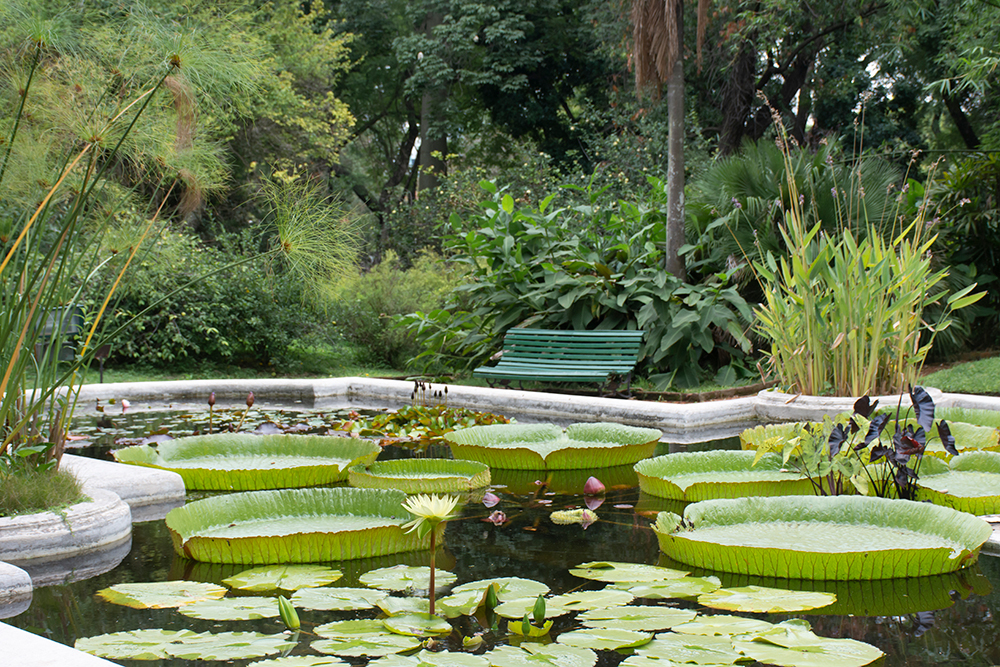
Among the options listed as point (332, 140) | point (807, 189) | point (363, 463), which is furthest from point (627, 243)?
point (332, 140)

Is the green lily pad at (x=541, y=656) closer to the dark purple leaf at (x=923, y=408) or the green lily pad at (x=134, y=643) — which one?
the green lily pad at (x=134, y=643)

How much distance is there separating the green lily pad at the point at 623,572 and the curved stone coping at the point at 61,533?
1638 millimetres

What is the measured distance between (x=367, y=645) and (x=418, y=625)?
7.0 inches

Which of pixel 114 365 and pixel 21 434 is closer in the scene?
pixel 21 434

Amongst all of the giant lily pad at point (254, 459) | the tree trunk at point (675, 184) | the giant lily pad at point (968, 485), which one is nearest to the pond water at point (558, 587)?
the giant lily pad at point (968, 485)

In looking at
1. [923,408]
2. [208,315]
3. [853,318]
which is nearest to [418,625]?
[923,408]

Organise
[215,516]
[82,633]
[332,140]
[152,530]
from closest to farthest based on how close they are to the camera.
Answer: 1. [82,633]
2. [215,516]
3. [152,530]
4. [332,140]

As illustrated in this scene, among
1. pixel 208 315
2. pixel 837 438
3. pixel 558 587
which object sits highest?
pixel 208 315

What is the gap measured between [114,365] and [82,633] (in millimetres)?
8898

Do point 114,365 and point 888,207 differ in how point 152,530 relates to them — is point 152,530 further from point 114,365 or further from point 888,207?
point 114,365

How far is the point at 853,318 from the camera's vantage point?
4.87 m

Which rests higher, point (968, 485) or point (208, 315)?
point (208, 315)

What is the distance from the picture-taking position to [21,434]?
3.16 metres

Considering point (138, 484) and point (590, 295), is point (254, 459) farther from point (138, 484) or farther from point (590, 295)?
point (590, 295)
